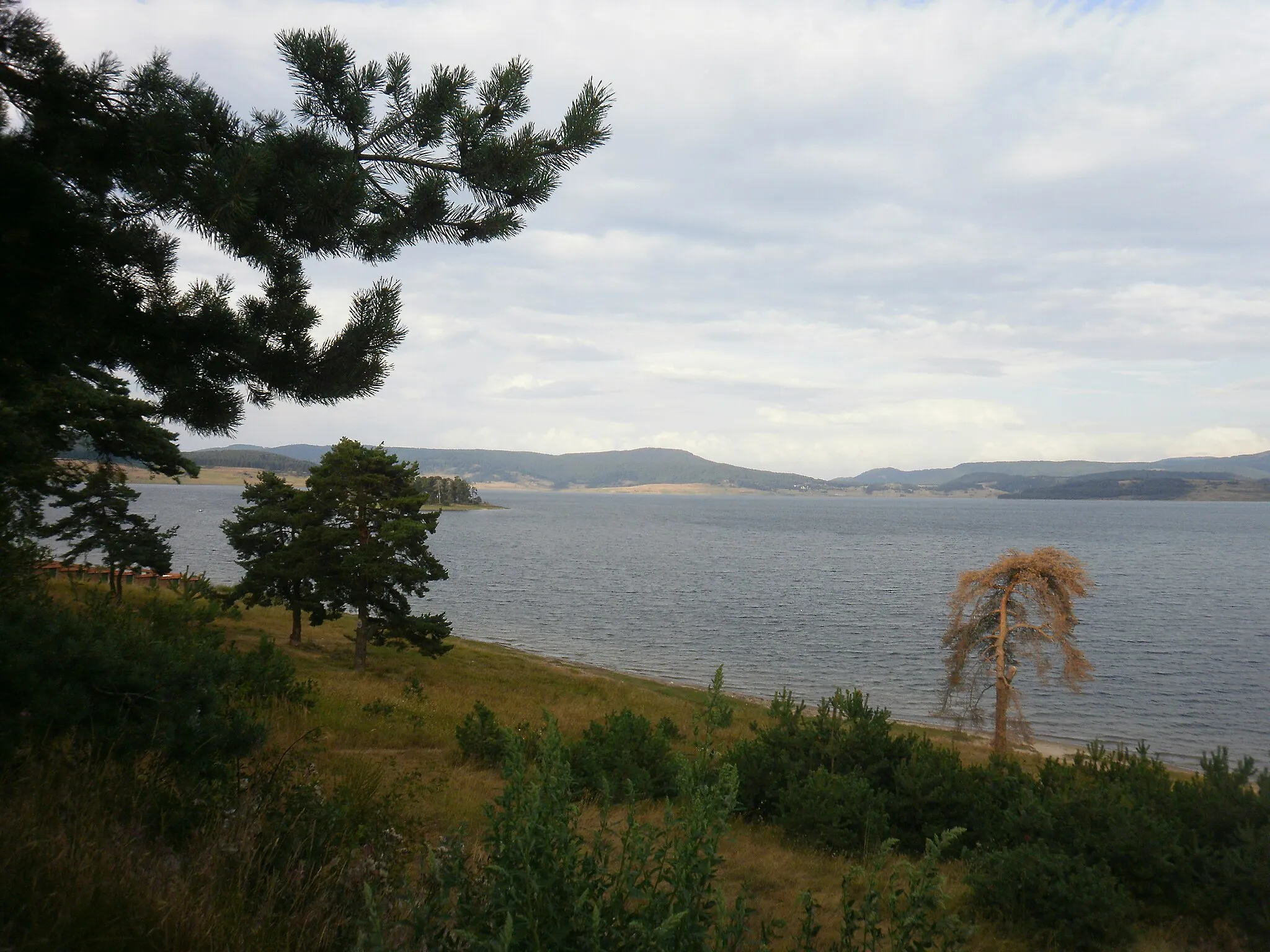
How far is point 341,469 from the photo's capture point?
79.2 feet

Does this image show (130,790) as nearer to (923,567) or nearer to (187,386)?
(187,386)

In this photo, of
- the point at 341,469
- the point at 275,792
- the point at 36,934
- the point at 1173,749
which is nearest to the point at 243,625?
the point at 341,469

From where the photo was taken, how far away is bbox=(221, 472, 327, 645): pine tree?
77.7 ft

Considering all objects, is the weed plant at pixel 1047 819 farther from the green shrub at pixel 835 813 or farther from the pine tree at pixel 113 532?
the pine tree at pixel 113 532

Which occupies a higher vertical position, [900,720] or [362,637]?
[362,637]

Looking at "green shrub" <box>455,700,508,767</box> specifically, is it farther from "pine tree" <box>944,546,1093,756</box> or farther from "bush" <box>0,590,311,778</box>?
"pine tree" <box>944,546,1093,756</box>

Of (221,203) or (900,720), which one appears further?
(900,720)

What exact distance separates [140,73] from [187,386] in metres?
1.81

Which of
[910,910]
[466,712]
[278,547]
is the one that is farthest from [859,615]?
[910,910]

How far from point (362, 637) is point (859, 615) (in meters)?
34.2

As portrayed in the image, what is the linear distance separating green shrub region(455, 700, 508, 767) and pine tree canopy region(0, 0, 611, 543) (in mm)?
7362

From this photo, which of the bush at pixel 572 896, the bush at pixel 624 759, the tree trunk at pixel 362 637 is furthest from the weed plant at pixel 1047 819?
the tree trunk at pixel 362 637

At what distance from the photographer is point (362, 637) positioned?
2452 centimetres

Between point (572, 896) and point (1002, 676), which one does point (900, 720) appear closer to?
point (1002, 676)
